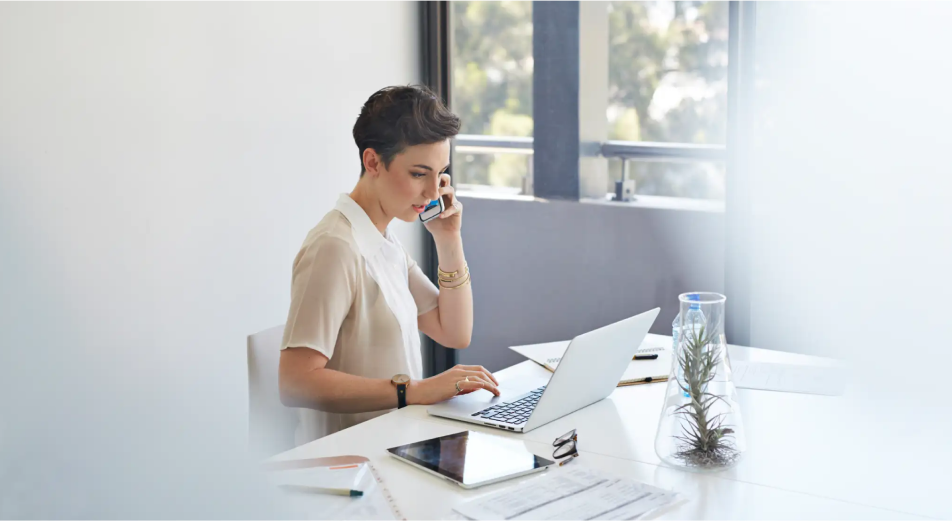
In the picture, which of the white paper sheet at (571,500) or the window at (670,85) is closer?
the white paper sheet at (571,500)

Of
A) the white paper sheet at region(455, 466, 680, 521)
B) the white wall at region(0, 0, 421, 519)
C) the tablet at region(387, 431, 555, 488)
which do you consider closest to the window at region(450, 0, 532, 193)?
the white wall at region(0, 0, 421, 519)

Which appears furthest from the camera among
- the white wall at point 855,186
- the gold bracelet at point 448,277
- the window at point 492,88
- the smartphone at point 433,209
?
the window at point 492,88

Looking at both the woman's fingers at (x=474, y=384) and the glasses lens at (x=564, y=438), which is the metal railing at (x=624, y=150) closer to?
the woman's fingers at (x=474, y=384)

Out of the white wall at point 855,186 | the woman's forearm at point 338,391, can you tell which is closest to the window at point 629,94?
the white wall at point 855,186

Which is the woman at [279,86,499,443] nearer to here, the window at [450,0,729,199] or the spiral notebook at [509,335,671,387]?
the spiral notebook at [509,335,671,387]

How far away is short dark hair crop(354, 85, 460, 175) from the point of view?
1685 mm

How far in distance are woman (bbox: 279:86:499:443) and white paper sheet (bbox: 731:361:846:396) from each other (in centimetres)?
53

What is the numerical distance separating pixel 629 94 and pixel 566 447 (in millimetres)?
2072

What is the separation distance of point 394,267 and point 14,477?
1.47 m

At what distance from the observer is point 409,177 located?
171 centimetres

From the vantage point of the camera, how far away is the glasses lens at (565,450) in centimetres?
120

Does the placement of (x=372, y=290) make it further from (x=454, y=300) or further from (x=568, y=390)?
(x=568, y=390)

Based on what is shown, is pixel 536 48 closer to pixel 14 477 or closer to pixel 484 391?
pixel 484 391

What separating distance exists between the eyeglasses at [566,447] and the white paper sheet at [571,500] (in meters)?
0.07
